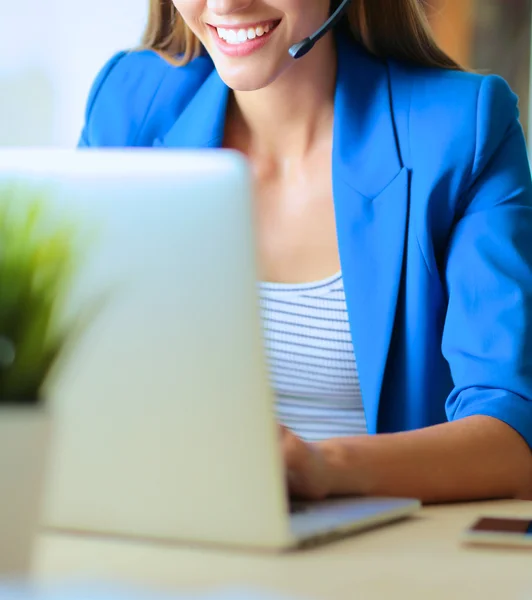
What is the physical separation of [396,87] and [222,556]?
0.96 m

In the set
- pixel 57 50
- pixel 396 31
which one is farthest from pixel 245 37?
pixel 57 50

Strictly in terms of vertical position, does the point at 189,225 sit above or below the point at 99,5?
below

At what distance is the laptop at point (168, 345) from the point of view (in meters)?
0.62

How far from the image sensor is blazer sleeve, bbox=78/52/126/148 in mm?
1678

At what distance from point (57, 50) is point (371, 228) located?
223 centimetres

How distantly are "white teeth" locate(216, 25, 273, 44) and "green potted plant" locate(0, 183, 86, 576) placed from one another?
0.91 m

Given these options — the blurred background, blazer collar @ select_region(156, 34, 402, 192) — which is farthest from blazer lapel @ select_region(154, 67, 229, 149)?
the blurred background

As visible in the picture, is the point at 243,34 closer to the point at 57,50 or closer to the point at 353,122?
the point at 353,122

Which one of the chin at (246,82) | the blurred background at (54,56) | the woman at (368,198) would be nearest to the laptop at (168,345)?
the woman at (368,198)

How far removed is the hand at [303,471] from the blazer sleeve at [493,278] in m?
0.30

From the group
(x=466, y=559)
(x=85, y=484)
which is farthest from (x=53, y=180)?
(x=466, y=559)

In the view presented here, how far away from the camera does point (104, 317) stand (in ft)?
2.10

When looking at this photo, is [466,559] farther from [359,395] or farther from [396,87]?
[396,87]

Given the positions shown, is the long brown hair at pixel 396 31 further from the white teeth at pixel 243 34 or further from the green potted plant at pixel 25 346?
the green potted plant at pixel 25 346
